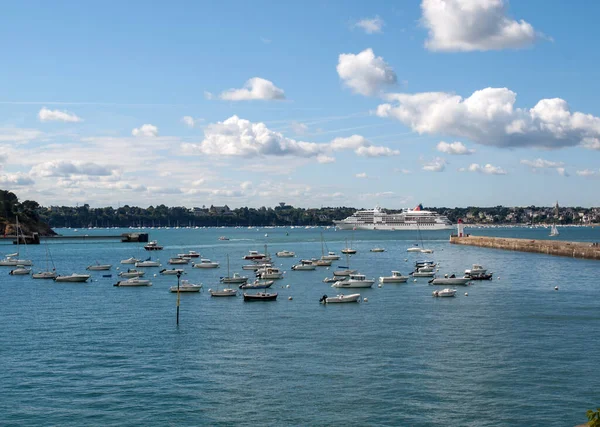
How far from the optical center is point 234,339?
51406 mm

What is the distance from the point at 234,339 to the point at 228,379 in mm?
11901

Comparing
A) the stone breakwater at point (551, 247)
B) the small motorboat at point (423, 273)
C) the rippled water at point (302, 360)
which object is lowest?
the rippled water at point (302, 360)

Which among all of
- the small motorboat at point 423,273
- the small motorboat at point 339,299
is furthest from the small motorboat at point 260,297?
the small motorboat at point 423,273

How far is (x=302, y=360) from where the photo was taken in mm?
43719

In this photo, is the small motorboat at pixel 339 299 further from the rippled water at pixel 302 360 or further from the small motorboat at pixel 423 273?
the small motorboat at pixel 423 273

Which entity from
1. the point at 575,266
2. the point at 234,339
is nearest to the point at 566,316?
the point at 234,339

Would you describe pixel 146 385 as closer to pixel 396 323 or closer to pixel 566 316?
pixel 396 323

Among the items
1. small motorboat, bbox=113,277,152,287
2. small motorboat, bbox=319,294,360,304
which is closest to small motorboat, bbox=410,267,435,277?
small motorboat, bbox=319,294,360,304

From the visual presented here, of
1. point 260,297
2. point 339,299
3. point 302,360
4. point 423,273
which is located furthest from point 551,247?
point 302,360

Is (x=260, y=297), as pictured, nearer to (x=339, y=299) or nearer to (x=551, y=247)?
(x=339, y=299)

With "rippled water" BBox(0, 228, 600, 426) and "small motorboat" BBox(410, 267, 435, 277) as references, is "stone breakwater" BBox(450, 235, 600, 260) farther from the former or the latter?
"rippled water" BBox(0, 228, 600, 426)

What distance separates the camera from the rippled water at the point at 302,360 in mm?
33688

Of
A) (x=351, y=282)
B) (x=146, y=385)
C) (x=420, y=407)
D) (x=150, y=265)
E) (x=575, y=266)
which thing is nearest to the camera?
(x=420, y=407)

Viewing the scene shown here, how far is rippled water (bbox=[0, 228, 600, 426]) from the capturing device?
33.7m
